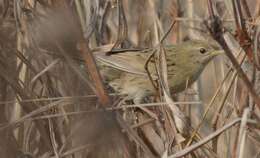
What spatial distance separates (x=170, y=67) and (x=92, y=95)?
8.94ft

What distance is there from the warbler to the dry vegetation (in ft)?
1.01

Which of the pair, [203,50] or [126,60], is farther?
[203,50]

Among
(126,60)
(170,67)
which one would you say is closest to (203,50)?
(170,67)

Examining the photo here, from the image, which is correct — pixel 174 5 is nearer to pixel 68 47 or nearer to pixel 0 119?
pixel 68 47

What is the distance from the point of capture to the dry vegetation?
84.7 inches

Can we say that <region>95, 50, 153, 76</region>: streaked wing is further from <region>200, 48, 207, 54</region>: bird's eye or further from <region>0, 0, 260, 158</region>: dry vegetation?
<region>200, 48, 207, 54</region>: bird's eye

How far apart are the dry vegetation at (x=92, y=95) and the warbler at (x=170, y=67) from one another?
0.31m

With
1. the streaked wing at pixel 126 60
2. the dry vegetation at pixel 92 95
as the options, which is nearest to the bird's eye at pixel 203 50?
the streaked wing at pixel 126 60

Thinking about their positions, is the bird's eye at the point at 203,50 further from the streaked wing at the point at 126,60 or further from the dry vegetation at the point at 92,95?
the dry vegetation at the point at 92,95

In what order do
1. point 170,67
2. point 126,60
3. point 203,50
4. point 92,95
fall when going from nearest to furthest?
point 92,95
point 126,60
point 203,50
point 170,67

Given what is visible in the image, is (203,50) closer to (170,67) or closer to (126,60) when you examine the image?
(170,67)

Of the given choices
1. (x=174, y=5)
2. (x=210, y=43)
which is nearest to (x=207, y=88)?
(x=210, y=43)

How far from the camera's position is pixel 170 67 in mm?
4918

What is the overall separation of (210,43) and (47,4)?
1.90 m
